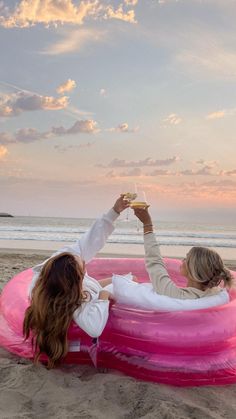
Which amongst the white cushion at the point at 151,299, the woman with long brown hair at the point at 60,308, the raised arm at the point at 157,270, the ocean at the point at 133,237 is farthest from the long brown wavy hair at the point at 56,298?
the ocean at the point at 133,237

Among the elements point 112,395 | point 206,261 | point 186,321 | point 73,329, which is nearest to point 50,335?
point 73,329

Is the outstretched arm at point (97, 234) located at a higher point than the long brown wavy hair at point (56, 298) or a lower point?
higher

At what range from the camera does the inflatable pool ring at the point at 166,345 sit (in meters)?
3.21

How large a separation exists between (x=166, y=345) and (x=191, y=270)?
0.56 meters

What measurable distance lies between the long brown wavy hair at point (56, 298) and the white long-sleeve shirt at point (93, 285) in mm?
82

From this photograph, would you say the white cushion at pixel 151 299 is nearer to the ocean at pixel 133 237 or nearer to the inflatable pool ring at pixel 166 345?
the inflatable pool ring at pixel 166 345

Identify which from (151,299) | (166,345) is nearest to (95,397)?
(166,345)

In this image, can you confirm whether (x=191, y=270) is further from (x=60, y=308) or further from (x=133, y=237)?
(x=133, y=237)

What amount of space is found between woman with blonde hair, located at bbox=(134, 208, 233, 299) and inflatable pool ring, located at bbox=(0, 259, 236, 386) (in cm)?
17

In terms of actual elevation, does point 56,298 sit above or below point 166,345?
above

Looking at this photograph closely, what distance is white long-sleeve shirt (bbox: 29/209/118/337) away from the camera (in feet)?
10.6

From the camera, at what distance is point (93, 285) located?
12.2 feet

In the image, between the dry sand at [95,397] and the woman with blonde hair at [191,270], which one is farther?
the woman with blonde hair at [191,270]

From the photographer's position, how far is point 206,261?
3273 millimetres
